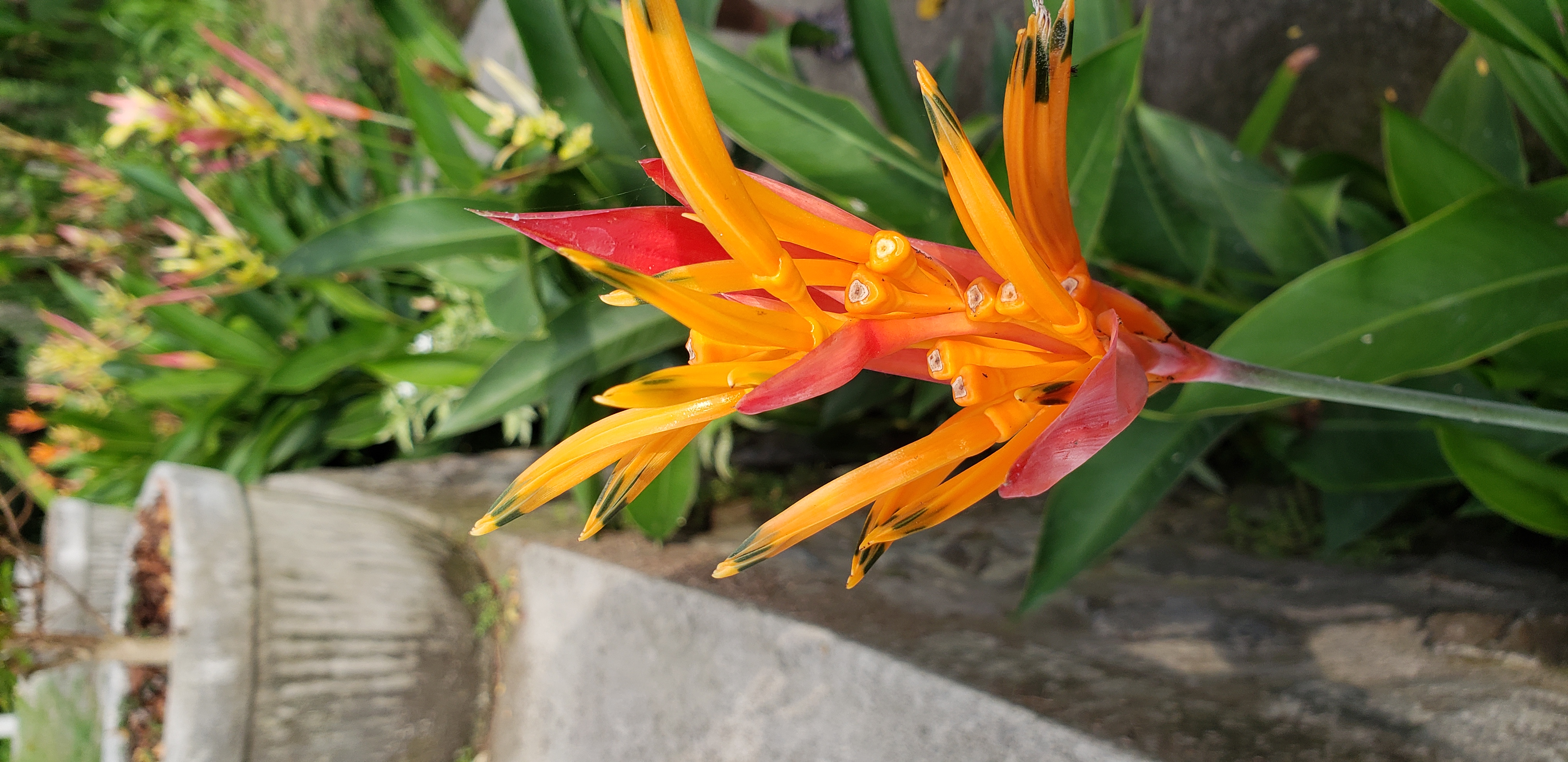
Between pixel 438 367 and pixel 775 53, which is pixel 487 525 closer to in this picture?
pixel 775 53

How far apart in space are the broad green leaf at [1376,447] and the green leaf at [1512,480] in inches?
3.1

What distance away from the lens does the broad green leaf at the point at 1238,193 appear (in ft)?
2.66

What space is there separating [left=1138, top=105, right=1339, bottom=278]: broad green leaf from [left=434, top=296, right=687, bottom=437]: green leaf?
2.01ft

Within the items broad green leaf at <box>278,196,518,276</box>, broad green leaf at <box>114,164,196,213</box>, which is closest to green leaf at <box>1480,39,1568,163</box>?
broad green leaf at <box>278,196,518,276</box>

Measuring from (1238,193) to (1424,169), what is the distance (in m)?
0.15

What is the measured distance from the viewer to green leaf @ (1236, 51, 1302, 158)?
99cm

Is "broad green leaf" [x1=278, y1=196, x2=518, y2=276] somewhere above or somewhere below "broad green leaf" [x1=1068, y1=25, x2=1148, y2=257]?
above

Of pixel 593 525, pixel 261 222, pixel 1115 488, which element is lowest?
pixel 1115 488

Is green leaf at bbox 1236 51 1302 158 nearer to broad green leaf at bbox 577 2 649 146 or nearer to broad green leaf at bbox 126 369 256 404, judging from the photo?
broad green leaf at bbox 577 2 649 146

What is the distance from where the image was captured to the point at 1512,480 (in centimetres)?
71

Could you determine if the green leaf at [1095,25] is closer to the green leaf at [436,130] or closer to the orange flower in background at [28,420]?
the green leaf at [436,130]

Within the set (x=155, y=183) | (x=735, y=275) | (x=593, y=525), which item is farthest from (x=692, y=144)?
(x=155, y=183)

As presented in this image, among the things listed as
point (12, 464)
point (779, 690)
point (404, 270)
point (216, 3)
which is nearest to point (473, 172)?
point (404, 270)

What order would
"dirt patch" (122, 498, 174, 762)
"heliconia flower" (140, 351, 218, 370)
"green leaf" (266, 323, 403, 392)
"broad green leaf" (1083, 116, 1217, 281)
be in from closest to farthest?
"broad green leaf" (1083, 116, 1217, 281)
"dirt patch" (122, 498, 174, 762)
"green leaf" (266, 323, 403, 392)
"heliconia flower" (140, 351, 218, 370)
